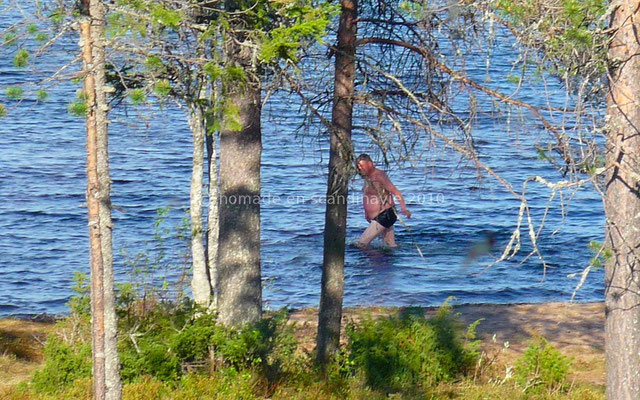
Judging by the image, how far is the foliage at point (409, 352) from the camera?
9.12 m

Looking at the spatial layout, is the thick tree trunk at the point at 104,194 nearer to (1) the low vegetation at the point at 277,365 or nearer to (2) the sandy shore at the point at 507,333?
(1) the low vegetation at the point at 277,365

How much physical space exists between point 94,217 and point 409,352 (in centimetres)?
427

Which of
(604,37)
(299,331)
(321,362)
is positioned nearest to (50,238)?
(299,331)

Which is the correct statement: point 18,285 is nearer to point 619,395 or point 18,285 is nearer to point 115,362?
point 115,362

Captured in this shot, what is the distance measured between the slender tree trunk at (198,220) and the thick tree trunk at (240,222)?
78 cm

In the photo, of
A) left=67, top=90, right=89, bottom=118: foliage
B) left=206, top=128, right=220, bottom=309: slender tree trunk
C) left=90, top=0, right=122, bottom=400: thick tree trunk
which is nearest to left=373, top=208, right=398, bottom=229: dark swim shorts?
left=206, top=128, right=220, bottom=309: slender tree trunk

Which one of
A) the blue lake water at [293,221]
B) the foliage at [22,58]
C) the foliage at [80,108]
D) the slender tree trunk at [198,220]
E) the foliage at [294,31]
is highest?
the foliage at [294,31]

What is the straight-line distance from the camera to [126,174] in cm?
2230

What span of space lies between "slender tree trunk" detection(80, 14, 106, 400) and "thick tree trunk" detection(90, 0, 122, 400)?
3 centimetres

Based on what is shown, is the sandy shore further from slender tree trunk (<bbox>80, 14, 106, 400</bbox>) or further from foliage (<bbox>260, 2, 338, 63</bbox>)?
foliage (<bbox>260, 2, 338, 63</bbox>)

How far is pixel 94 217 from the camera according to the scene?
20.1 ft

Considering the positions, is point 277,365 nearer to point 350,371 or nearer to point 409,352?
point 350,371

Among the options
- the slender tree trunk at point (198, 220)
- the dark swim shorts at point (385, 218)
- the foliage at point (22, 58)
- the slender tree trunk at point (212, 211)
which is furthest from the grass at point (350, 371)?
the dark swim shorts at point (385, 218)

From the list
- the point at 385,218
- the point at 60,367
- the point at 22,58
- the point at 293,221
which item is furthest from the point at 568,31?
the point at 293,221
